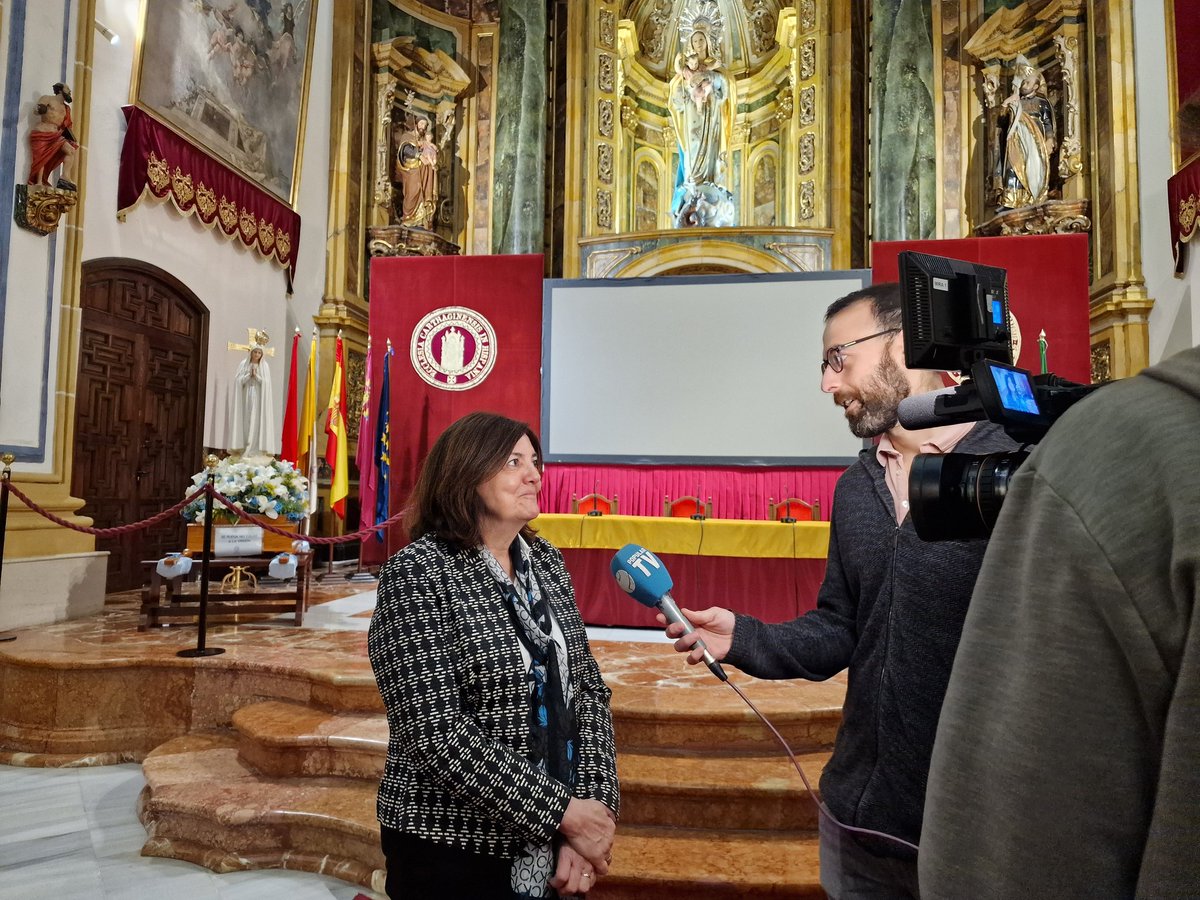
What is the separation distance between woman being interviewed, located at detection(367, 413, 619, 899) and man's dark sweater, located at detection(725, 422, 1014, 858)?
0.42 m

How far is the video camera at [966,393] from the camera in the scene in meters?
0.65

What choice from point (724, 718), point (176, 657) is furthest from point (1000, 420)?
point (176, 657)

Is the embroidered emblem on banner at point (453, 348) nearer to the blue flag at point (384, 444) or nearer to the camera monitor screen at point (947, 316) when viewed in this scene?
the blue flag at point (384, 444)

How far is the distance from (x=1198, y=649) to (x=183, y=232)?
8.64 m

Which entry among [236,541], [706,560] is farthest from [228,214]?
[706,560]

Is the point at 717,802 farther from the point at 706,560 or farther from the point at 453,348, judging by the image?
the point at 453,348

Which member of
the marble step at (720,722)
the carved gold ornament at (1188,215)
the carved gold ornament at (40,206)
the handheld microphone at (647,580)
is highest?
the carved gold ornament at (1188,215)

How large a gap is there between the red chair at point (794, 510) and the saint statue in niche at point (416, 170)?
274 inches

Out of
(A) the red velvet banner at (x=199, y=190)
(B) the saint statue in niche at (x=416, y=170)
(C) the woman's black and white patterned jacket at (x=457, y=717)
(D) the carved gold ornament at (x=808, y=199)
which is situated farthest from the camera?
(D) the carved gold ornament at (x=808, y=199)

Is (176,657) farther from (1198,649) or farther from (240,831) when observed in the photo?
(1198,649)

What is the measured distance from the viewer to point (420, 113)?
11.4 meters

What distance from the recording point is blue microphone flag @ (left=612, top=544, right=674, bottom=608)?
158 centimetres

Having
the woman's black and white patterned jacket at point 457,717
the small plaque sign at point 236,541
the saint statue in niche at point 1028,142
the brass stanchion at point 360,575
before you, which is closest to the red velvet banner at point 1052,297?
the saint statue in niche at point 1028,142

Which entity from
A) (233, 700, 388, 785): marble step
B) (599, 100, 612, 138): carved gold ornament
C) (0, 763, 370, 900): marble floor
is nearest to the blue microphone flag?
(0, 763, 370, 900): marble floor
